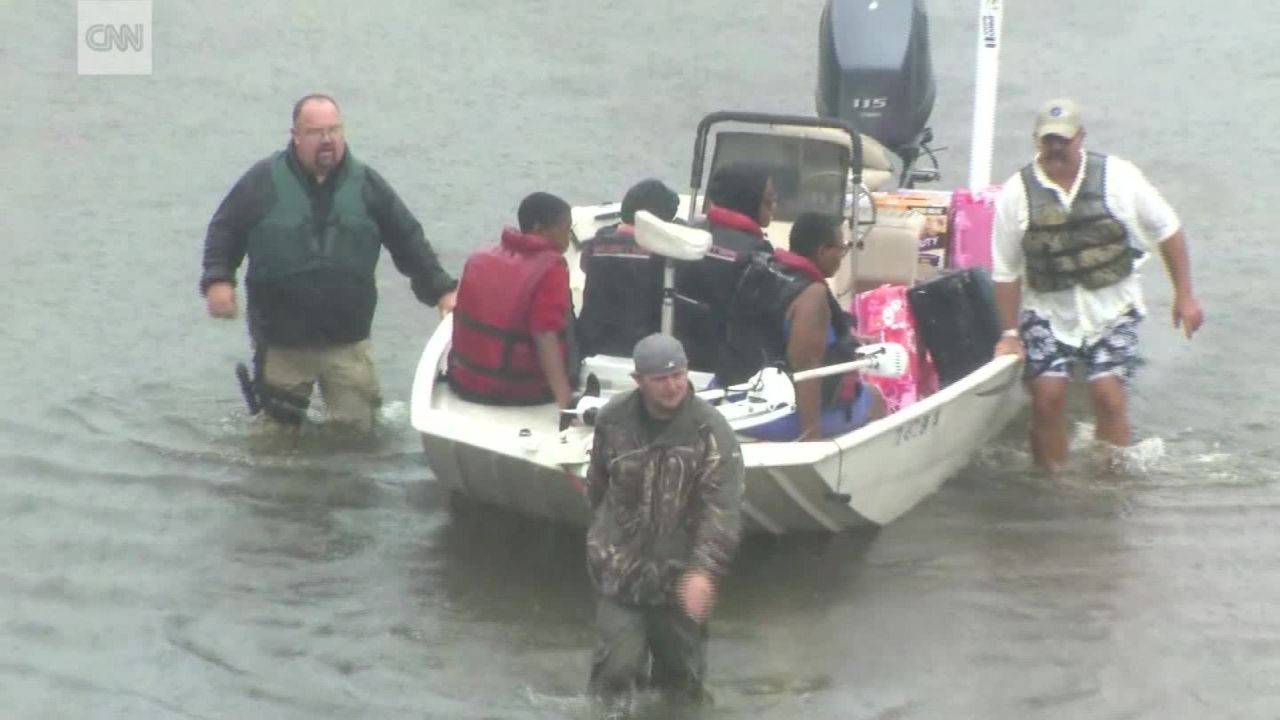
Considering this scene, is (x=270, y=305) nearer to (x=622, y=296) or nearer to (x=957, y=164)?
(x=622, y=296)

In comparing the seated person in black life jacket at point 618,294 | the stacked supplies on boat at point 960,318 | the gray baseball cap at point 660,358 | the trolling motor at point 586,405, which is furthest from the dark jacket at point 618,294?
the gray baseball cap at point 660,358

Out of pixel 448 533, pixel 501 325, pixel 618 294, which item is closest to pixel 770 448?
pixel 618 294

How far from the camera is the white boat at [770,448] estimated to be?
7.77 meters

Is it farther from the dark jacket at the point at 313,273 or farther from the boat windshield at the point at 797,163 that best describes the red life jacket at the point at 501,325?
the boat windshield at the point at 797,163

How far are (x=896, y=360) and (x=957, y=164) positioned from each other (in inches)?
355

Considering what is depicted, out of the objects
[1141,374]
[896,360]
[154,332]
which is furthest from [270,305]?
[1141,374]

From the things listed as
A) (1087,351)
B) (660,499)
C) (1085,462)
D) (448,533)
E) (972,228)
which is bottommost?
(448,533)

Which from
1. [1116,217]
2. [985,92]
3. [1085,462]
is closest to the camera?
[1116,217]

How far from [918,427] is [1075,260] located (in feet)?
3.28

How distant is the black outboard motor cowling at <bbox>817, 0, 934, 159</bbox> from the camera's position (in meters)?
12.1

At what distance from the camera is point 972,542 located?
9.05 meters

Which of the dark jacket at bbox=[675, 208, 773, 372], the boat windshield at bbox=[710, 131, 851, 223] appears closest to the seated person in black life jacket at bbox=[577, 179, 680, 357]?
the dark jacket at bbox=[675, 208, 773, 372]

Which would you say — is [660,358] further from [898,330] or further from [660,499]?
[898,330]

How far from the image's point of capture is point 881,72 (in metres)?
12.0
